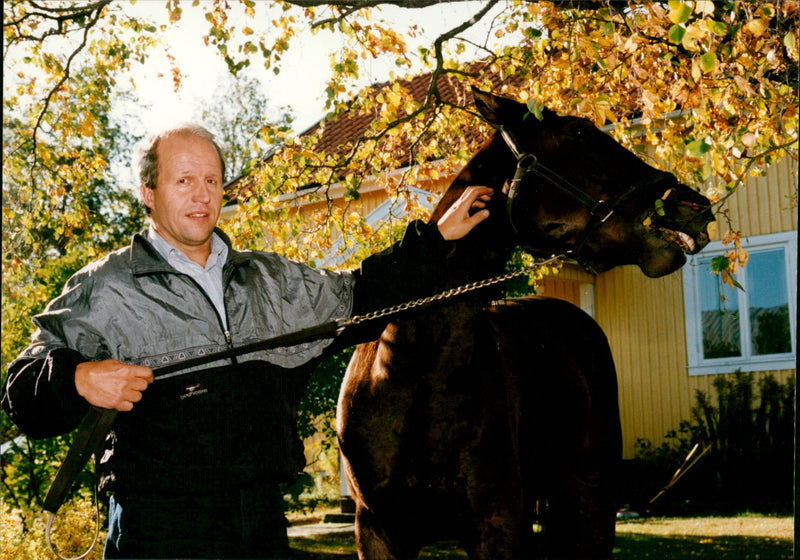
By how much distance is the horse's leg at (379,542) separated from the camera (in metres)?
3.25

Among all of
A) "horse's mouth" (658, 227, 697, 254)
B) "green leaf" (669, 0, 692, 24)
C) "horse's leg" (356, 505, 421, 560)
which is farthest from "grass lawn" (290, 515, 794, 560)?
"green leaf" (669, 0, 692, 24)

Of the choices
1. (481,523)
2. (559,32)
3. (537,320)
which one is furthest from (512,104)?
(481,523)

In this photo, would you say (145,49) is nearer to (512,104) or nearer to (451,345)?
(512,104)

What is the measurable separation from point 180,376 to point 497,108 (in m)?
1.90

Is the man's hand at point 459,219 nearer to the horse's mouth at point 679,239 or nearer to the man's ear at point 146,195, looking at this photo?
the horse's mouth at point 679,239

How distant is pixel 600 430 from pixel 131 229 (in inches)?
829

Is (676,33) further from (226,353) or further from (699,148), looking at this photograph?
(226,353)

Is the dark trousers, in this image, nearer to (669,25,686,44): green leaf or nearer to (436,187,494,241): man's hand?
(436,187,494,241): man's hand

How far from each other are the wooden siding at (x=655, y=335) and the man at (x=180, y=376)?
1044 centimetres

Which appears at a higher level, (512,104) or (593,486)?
(512,104)

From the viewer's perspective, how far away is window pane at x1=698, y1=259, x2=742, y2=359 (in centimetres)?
1185

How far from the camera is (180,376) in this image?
2418mm

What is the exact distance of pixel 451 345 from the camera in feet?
10.5

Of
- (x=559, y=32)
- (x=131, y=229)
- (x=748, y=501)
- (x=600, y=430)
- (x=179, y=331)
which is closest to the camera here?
(x=179, y=331)
